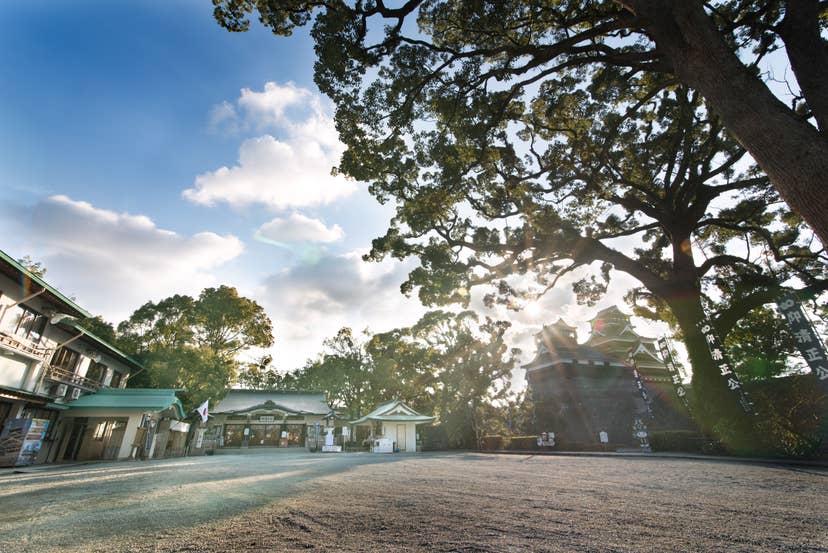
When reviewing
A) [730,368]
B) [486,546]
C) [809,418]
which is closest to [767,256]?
[730,368]

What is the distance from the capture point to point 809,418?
31.3 feet

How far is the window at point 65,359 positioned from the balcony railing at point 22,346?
1.20 metres

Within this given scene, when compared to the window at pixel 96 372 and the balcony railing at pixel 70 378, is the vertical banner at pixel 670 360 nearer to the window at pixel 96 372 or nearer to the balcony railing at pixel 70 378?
the balcony railing at pixel 70 378

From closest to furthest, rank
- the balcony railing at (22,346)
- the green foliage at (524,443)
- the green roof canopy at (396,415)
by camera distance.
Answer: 1. the balcony railing at (22,346)
2. the green foliage at (524,443)
3. the green roof canopy at (396,415)

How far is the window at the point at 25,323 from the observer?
12906 millimetres

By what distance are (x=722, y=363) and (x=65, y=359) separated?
27410 millimetres

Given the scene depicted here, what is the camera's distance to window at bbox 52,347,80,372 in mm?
15750

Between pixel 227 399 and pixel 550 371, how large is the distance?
2798 cm

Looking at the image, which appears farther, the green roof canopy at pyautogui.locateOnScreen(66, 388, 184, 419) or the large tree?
the green roof canopy at pyautogui.locateOnScreen(66, 388, 184, 419)

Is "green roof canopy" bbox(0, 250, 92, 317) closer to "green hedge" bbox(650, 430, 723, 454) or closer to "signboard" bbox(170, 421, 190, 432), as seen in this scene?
"signboard" bbox(170, 421, 190, 432)

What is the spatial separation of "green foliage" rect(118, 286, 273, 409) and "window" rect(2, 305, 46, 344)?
759cm

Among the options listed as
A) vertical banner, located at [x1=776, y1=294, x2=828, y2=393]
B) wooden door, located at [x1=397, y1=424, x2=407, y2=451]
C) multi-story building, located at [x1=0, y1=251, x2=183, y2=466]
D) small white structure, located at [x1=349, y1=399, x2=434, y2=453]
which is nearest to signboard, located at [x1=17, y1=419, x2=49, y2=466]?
multi-story building, located at [x1=0, y1=251, x2=183, y2=466]

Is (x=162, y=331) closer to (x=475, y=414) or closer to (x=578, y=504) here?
(x=475, y=414)

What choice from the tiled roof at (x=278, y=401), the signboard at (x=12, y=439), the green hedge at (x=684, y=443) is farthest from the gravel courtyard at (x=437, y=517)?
the tiled roof at (x=278, y=401)
